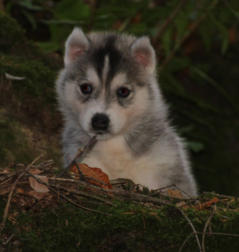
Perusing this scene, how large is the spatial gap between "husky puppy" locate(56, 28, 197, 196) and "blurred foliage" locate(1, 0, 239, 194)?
6.34ft

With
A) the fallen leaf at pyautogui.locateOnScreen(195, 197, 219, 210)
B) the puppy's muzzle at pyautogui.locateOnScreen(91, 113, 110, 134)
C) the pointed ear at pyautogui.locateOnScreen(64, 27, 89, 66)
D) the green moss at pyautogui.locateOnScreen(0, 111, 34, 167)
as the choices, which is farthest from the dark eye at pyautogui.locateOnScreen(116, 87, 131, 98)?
the fallen leaf at pyautogui.locateOnScreen(195, 197, 219, 210)

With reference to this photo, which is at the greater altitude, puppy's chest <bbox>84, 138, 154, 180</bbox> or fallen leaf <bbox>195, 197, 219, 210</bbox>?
puppy's chest <bbox>84, 138, 154, 180</bbox>

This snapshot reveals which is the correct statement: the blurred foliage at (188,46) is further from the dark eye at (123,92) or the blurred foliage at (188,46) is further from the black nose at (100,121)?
the black nose at (100,121)

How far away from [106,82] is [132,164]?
36.6 inches

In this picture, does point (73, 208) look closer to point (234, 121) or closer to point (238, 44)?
point (234, 121)

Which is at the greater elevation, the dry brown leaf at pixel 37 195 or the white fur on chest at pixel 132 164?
the white fur on chest at pixel 132 164

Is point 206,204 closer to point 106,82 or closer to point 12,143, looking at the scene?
point 106,82

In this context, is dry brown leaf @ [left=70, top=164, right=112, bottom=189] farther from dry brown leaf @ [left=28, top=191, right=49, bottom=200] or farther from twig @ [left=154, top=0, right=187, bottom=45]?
twig @ [left=154, top=0, right=187, bottom=45]

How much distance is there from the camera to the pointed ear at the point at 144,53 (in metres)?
5.44

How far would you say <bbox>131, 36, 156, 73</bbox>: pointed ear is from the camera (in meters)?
5.44

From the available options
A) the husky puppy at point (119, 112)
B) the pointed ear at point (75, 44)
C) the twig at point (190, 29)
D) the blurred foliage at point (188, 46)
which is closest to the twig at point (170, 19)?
the blurred foliage at point (188, 46)

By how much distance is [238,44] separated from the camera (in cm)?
1089

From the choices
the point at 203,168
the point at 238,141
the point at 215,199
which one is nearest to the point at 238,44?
the point at 238,141

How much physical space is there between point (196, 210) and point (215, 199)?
15.6 inches
